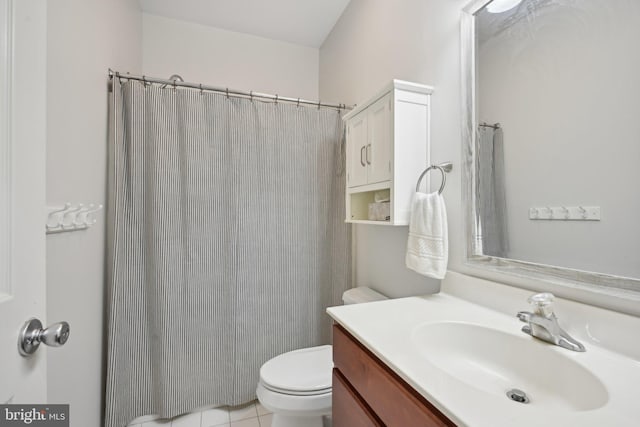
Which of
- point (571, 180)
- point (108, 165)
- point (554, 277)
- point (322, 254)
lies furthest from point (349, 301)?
point (108, 165)

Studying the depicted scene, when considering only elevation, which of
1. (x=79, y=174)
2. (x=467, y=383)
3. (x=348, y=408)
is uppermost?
(x=79, y=174)

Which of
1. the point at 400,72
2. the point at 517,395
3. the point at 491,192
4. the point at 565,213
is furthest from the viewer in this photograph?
the point at 400,72

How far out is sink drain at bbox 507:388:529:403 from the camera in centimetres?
60

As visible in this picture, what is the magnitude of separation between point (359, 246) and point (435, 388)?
126cm

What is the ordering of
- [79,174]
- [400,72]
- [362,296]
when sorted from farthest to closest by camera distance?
1. [362,296]
2. [400,72]
3. [79,174]

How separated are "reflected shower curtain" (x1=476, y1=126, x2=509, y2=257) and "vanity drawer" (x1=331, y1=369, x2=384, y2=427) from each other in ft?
2.08

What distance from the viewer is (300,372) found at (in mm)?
1212

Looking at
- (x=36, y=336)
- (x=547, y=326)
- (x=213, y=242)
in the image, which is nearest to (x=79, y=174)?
(x=213, y=242)

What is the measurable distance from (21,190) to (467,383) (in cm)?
93

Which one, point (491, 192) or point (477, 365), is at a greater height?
point (491, 192)

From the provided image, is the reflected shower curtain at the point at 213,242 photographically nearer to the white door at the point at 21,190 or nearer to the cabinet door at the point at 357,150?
the cabinet door at the point at 357,150

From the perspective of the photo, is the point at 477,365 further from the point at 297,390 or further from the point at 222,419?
the point at 222,419

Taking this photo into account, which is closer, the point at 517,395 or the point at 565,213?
the point at 517,395

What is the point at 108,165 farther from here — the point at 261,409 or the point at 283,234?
the point at 261,409
